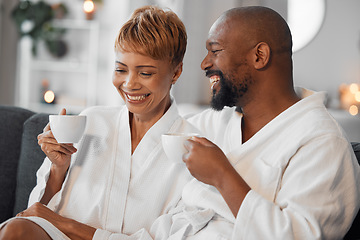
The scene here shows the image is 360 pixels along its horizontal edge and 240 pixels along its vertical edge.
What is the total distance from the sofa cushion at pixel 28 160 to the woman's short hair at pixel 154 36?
60cm

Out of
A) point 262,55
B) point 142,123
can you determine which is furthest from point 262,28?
point 142,123

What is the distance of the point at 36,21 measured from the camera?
548 centimetres

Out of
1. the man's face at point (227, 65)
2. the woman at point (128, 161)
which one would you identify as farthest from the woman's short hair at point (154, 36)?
the man's face at point (227, 65)

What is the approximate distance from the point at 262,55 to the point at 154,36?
37cm

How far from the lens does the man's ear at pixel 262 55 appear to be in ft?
4.83

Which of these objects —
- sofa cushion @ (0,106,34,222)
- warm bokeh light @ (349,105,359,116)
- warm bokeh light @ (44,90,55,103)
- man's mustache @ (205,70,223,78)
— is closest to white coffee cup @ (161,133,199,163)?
man's mustache @ (205,70,223,78)

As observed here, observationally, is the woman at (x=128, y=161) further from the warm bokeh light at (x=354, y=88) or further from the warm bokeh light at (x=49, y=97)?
the warm bokeh light at (x=49, y=97)

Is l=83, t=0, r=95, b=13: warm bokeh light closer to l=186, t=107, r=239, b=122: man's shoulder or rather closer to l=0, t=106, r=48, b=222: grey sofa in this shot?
l=0, t=106, r=48, b=222: grey sofa

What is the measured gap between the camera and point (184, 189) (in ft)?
5.04

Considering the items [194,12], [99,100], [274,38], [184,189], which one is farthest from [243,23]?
[99,100]

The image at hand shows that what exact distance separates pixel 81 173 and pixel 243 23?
31.6 inches

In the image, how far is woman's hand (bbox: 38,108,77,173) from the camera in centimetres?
154

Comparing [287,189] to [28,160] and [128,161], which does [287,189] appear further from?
[28,160]

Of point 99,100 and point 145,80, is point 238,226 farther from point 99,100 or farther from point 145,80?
point 99,100
